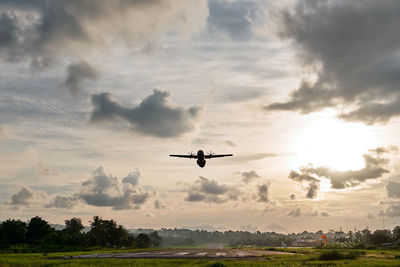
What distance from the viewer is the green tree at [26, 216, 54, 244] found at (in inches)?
6552

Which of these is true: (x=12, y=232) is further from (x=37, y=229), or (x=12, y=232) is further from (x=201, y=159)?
(x=201, y=159)

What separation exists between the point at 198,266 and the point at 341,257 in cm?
4177

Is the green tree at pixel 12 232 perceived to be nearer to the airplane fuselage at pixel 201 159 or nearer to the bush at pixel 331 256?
the airplane fuselage at pixel 201 159

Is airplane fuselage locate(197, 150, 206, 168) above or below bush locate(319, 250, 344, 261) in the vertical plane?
above

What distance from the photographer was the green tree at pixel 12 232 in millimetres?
157625

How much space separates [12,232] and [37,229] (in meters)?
11.0

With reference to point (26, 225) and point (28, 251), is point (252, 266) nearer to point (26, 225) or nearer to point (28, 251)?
point (28, 251)

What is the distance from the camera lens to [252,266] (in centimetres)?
5947

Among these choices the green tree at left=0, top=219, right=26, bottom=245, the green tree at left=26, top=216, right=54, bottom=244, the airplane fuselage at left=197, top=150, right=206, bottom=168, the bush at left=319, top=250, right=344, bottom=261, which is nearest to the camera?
the airplane fuselage at left=197, top=150, right=206, bottom=168

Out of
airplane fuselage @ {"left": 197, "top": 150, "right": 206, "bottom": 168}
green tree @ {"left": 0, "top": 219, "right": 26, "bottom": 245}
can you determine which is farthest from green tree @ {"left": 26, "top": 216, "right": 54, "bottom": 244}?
airplane fuselage @ {"left": 197, "top": 150, "right": 206, "bottom": 168}

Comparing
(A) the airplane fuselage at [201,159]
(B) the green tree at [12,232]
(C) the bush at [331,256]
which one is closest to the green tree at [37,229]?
(B) the green tree at [12,232]

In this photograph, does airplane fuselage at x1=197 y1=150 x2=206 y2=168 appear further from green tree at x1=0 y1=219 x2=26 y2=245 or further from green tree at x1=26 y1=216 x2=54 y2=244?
green tree at x1=0 y1=219 x2=26 y2=245

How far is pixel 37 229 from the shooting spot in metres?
168

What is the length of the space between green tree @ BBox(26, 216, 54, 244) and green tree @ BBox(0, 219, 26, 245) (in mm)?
3989
